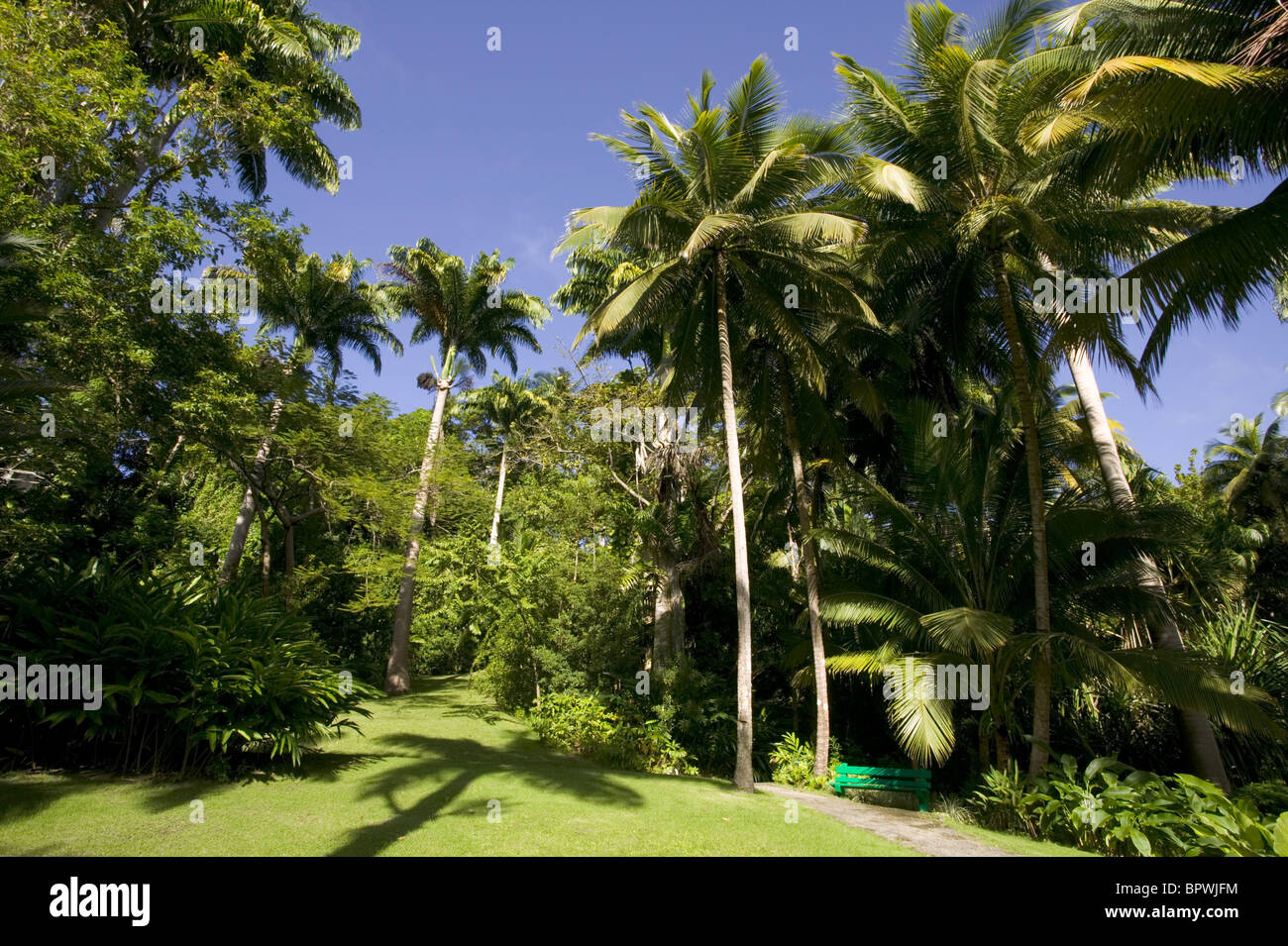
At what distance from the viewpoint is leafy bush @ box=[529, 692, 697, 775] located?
13.2 metres

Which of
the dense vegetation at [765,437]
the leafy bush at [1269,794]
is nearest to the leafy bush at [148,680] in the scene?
the dense vegetation at [765,437]

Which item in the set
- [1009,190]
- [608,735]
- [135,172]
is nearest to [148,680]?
[608,735]

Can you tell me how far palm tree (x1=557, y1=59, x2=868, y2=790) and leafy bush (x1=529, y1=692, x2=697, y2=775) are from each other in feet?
10.4

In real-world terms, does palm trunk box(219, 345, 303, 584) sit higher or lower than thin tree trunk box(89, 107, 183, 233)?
lower

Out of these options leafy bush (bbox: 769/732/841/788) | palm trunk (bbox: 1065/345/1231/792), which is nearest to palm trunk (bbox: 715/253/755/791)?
leafy bush (bbox: 769/732/841/788)

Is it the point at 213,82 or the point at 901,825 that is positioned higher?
the point at 213,82

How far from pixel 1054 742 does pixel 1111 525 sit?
4.84m

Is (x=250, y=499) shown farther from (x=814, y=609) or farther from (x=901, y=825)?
(x=901, y=825)

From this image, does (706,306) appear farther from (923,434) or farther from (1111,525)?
(1111,525)

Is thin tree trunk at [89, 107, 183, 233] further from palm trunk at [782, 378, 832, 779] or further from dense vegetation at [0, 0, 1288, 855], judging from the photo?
palm trunk at [782, 378, 832, 779]

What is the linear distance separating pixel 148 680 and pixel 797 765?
1154 cm

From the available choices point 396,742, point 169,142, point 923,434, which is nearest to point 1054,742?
point 923,434

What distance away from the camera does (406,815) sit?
6.99 metres

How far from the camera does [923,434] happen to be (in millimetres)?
11641
